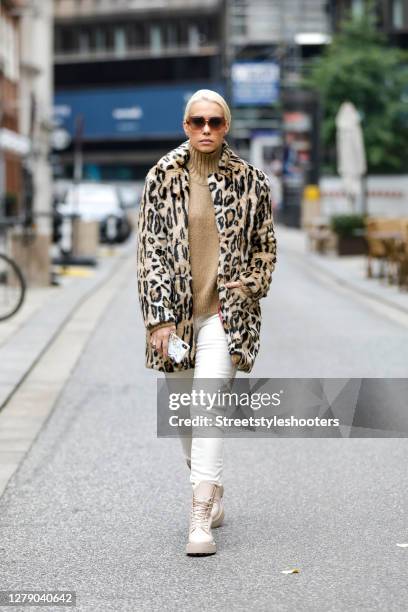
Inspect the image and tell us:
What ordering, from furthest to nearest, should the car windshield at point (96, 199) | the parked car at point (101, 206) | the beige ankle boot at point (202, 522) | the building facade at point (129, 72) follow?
the building facade at point (129, 72) → the car windshield at point (96, 199) → the parked car at point (101, 206) → the beige ankle boot at point (202, 522)

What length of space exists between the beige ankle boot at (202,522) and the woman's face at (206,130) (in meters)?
1.23

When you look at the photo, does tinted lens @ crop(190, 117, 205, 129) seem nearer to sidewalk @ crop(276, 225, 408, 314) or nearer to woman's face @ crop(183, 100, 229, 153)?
woman's face @ crop(183, 100, 229, 153)

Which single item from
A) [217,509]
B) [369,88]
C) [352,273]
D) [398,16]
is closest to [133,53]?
[398,16]

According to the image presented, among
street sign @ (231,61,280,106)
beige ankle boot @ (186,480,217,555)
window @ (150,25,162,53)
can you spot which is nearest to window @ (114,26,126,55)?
window @ (150,25,162,53)

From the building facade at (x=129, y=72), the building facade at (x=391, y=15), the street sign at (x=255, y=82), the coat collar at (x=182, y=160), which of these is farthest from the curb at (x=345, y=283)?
the building facade at (x=129, y=72)

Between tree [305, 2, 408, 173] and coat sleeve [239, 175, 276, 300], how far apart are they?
179 feet

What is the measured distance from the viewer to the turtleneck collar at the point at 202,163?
5141 mm

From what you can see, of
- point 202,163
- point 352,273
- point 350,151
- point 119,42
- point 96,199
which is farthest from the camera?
point 119,42

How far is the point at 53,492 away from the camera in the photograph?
20.7 ft

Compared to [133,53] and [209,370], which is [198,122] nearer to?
[209,370]

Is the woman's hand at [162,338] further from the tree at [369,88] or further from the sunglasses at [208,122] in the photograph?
the tree at [369,88]

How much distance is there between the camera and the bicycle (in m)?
13.7

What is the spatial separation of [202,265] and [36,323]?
9.01 meters

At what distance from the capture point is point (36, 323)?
45.9 feet
